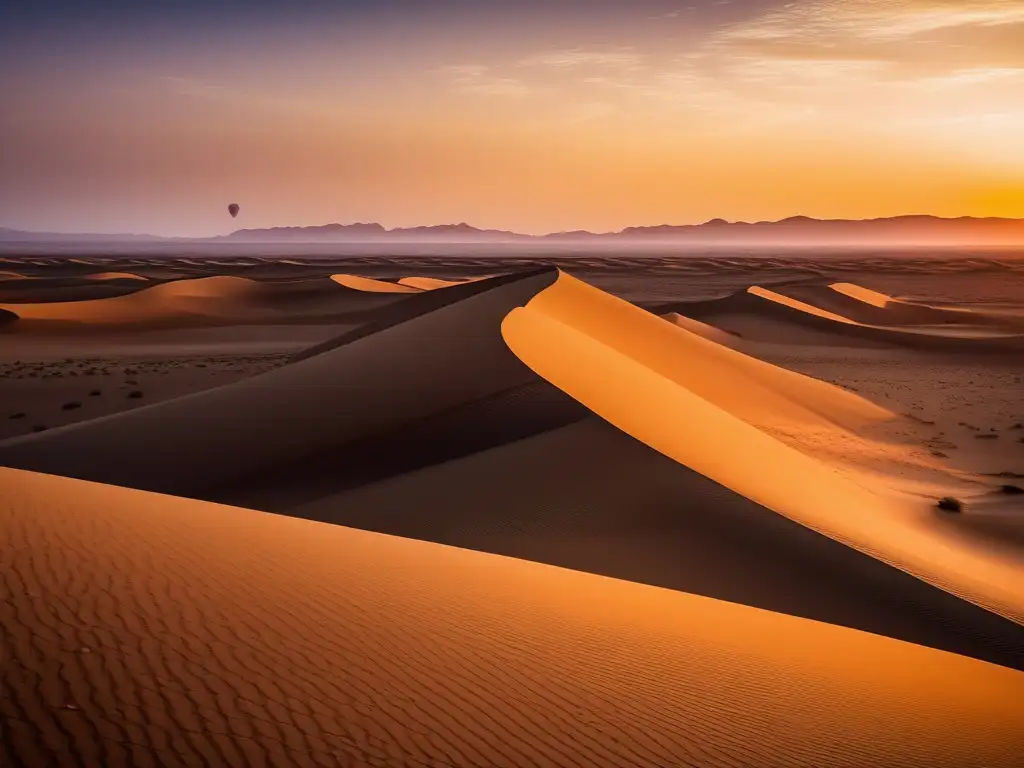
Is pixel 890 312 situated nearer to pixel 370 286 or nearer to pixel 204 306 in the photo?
pixel 370 286

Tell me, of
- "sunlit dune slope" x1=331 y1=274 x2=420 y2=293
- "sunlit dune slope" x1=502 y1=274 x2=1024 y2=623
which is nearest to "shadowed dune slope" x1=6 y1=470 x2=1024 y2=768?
"sunlit dune slope" x1=502 y1=274 x2=1024 y2=623

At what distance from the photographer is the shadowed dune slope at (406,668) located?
3.58m

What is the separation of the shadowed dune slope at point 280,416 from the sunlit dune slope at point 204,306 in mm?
26797

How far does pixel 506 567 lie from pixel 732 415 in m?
10.7

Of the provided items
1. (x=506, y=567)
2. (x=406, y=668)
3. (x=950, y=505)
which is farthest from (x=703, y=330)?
(x=406, y=668)

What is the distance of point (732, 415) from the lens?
16719 mm

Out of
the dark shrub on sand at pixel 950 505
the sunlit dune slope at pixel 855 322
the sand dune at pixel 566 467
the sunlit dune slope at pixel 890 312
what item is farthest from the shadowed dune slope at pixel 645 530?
the sunlit dune slope at pixel 890 312

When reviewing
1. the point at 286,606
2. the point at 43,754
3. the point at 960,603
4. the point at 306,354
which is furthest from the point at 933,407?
the point at 43,754

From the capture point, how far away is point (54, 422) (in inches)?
720

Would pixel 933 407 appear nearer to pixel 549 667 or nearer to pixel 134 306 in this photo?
pixel 549 667

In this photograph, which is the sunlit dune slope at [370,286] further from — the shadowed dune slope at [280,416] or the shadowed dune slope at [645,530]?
the shadowed dune slope at [645,530]

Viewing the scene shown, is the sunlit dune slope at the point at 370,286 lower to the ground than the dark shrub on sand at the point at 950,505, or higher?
higher

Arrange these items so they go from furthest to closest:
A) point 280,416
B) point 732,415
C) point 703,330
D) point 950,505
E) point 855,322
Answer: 1. point 855,322
2. point 703,330
3. point 732,415
4. point 280,416
5. point 950,505

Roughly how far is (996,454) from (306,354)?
17.8 metres
